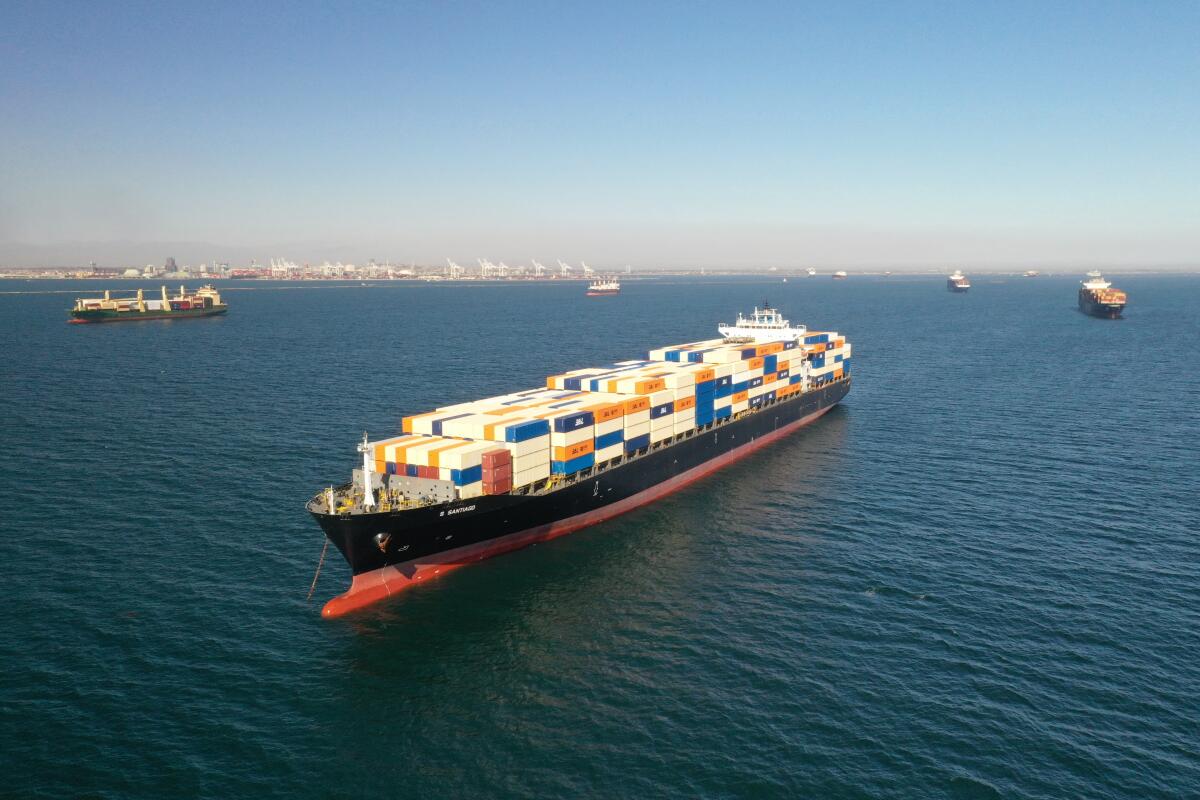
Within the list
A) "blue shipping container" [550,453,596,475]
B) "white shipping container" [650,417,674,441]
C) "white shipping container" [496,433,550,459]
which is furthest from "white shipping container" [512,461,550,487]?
"white shipping container" [650,417,674,441]

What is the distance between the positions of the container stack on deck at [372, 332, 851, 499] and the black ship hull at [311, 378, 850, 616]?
140 centimetres

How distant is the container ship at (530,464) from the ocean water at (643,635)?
212cm

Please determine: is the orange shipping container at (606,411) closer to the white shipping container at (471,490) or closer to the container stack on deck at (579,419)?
the container stack on deck at (579,419)

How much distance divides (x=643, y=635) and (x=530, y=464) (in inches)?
614

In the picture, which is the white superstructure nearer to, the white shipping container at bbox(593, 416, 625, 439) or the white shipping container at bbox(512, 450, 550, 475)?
the white shipping container at bbox(593, 416, 625, 439)

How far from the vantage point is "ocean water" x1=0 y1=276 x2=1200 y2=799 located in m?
30.8

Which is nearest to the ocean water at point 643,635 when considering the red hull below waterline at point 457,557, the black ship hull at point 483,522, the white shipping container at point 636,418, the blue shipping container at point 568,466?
the red hull below waterline at point 457,557

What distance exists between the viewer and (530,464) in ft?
172

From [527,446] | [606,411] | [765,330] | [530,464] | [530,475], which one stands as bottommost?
[530,475]

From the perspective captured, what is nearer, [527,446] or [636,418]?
[527,446]

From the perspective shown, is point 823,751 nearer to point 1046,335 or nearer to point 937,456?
point 937,456

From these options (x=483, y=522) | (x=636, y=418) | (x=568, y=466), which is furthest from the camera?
(x=636, y=418)

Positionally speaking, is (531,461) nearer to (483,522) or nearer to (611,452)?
(483,522)

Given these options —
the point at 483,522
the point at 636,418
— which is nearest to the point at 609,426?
the point at 636,418
